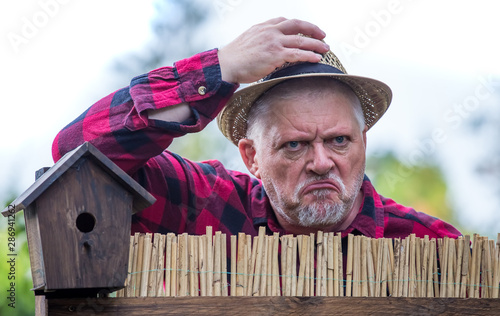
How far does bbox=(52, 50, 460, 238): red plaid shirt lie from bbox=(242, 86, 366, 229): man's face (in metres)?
0.24

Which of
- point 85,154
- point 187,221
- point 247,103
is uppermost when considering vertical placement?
point 247,103

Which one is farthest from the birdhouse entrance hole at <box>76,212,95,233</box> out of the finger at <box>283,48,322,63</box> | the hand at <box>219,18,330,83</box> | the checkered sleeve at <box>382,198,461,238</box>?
the checkered sleeve at <box>382,198,461,238</box>

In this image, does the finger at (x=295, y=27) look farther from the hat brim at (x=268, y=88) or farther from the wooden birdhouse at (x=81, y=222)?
the wooden birdhouse at (x=81, y=222)

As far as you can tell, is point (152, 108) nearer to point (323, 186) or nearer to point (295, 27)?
point (295, 27)

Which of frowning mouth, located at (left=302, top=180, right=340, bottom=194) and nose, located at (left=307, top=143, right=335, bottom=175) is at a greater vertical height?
nose, located at (left=307, top=143, right=335, bottom=175)

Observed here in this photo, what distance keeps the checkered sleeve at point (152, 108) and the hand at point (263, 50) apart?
0.19 feet

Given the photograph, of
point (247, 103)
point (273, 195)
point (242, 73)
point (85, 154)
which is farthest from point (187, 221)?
point (85, 154)

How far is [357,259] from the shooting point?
2.58m

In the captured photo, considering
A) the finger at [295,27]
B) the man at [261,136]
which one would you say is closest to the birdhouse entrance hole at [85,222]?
the man at [261,136]

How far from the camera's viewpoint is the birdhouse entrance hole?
2.28 meters

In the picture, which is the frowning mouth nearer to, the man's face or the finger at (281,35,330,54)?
the man's face

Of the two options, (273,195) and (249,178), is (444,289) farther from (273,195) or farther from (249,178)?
(249,178)

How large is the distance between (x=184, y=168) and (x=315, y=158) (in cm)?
76

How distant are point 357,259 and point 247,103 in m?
1.21
